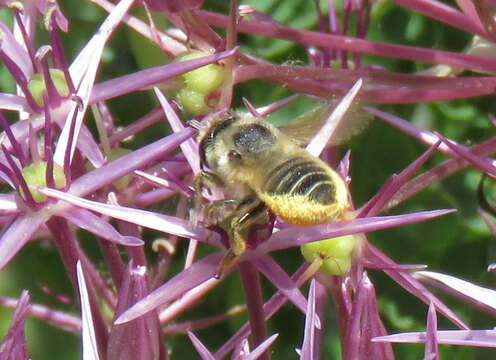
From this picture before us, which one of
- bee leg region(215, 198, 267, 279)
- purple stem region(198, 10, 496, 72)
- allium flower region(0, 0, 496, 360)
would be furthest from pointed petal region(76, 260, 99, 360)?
purple stem region(198, 10, 496, 72)

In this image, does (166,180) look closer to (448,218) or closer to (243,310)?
(243,310)

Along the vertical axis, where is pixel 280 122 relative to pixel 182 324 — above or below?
above

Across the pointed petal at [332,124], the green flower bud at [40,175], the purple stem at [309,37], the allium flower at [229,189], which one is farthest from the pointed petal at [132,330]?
the purple stem at [309,37]

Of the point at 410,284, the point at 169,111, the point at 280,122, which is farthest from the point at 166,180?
the point at 280,122

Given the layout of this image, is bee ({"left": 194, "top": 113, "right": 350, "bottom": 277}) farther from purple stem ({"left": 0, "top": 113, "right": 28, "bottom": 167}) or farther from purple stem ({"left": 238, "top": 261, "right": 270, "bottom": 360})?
purple stem ({"left": 0, "top": 113, "right": 28, "bottom": 167})

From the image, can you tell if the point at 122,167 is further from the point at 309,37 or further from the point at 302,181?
the point at 309,37

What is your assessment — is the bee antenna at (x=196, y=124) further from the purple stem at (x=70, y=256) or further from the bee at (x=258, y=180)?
the purple stem at (x=70, y=256)
